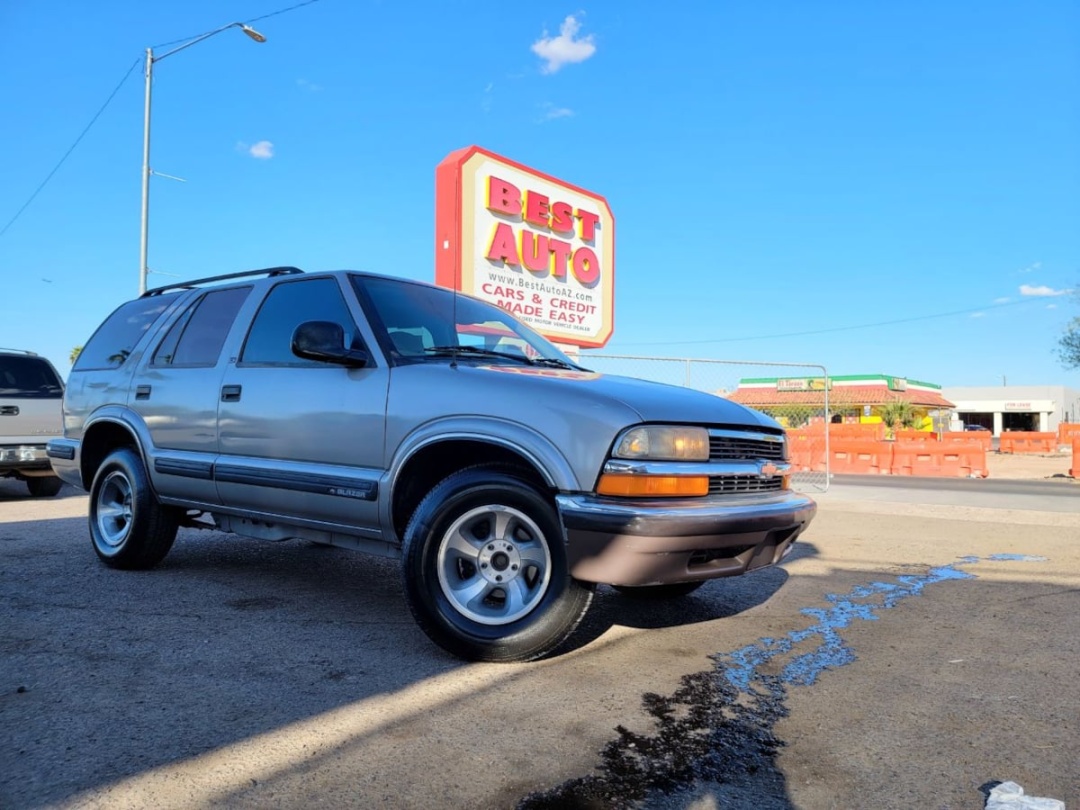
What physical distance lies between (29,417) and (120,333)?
15.0 feet

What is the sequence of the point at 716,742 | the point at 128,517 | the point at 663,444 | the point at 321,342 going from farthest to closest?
the point at 128,517
the point at 321,342
the point at 663,444
the point at 716,742

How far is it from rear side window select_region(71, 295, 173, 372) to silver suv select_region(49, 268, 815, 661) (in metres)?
0.36

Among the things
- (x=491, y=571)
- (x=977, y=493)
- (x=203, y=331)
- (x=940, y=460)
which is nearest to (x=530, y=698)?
(x=491, y=571)

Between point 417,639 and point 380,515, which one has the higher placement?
point 380,515

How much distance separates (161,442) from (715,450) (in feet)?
11.4

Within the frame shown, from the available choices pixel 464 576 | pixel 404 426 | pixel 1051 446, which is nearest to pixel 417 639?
pixel 464 576

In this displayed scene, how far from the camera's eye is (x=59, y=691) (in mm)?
2961

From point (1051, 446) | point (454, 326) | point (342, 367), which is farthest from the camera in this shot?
point (1051, 446)

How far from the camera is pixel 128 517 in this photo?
523 cm

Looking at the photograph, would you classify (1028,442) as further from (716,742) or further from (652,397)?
(716,742)

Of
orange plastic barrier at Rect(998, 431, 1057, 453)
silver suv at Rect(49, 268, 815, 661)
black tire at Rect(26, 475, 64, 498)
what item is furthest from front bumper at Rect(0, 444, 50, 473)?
orange plastic barrier at Rect(998, 431, 1057, 453)

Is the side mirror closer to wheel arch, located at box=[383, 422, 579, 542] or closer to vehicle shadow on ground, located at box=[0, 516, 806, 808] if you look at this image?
wheel arch, located at box=[383, 422, 579, 542]

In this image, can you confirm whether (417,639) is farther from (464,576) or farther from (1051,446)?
(1051,446)

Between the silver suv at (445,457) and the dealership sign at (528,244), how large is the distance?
480cm
